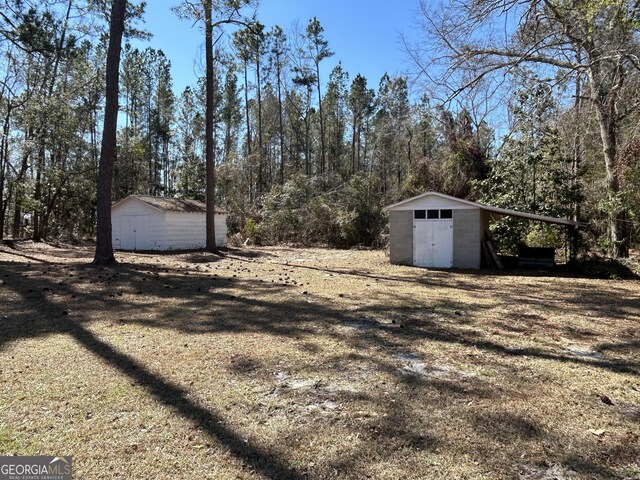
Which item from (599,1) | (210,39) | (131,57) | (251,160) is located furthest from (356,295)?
(131,57)

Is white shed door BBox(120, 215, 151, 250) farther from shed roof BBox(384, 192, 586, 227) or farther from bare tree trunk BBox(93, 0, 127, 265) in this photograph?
shed roof BBox(384, 192, 586, 227)

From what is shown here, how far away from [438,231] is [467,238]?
984 mm

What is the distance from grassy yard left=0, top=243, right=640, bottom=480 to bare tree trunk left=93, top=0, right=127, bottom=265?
450 centimetres

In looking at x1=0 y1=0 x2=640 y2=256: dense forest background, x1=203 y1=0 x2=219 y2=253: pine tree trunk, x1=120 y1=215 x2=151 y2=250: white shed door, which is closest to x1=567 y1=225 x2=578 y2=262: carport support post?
x1=0 y1=0 x2=640 y2=256: dense forest background

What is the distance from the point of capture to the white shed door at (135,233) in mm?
19719

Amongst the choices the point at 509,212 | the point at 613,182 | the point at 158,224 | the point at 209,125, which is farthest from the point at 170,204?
the point at 613,182

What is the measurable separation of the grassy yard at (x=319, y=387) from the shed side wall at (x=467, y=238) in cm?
619

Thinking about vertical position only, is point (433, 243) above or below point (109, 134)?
below

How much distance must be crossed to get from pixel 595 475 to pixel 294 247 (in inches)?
820

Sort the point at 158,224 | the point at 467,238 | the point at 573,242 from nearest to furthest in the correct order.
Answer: the point at 467,238 < the point at 573,242 < the point at 158,224

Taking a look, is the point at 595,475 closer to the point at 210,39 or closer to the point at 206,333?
the point at 206,333

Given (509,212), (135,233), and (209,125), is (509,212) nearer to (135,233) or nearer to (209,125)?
(209,125)

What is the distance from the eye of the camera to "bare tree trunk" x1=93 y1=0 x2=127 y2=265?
1143 centimetres

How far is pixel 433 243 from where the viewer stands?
14539 millimetres
